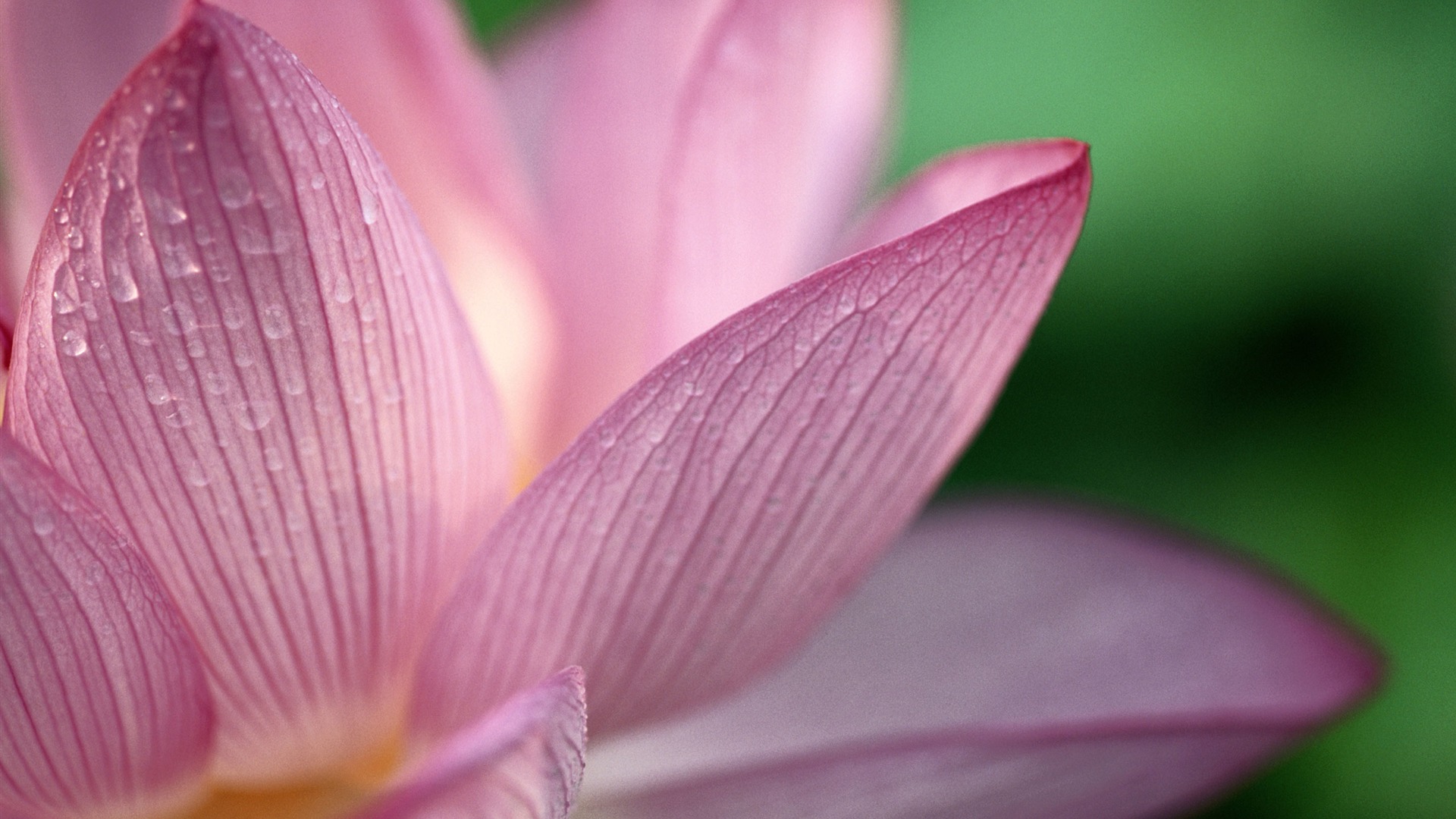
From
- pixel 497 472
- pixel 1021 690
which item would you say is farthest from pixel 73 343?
pixel 1021 690

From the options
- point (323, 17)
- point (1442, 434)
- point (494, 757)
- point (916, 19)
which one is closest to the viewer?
point (494, 757)

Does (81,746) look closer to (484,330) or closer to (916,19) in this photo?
(484,330)

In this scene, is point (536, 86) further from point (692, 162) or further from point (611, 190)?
point (692, 162)

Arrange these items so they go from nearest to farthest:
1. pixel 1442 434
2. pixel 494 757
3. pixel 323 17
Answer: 1. pixel 494 757
2. pixel 323 17
3. pixel 1442 434

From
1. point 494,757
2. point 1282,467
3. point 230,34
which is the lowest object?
point 1282,467

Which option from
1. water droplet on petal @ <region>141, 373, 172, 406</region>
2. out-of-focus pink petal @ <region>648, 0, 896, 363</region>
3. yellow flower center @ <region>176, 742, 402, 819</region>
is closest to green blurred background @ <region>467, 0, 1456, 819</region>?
out-of-focus pink petal @ <region>648, 0, 896, 363</region>

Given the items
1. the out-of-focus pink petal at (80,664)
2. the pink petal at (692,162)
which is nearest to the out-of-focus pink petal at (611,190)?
the pink petal at (692,162)

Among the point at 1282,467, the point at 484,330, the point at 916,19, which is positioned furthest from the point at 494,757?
the point at 916,19
